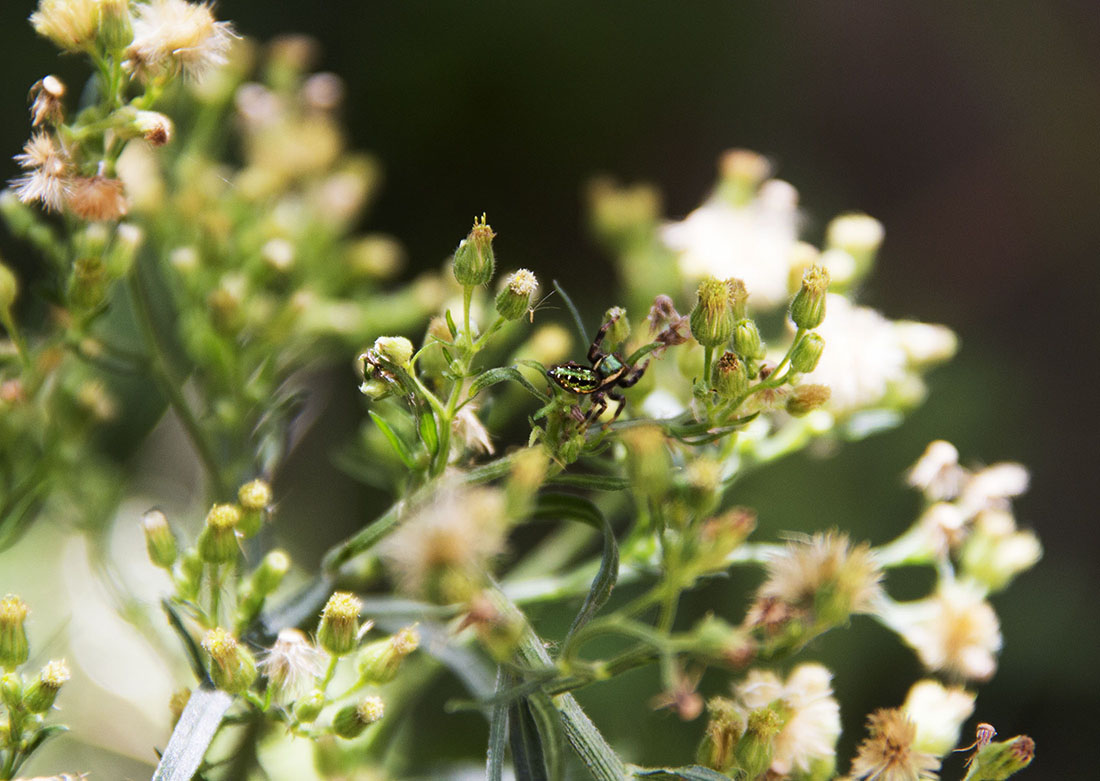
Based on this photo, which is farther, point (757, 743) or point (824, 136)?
point (824, 136)

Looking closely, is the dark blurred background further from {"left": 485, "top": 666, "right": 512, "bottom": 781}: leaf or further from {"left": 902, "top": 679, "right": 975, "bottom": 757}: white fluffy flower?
{"left": 485, "top": 666, "right": 512, "bottom": 781}: leaf

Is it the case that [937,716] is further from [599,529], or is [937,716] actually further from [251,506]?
[251,506]

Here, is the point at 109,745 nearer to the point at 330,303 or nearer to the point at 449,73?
the point at 330,303

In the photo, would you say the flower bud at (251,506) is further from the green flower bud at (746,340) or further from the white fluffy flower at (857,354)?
the white fluffy flower at (857,354)

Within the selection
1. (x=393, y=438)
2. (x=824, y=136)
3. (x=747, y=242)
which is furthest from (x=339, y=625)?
(x=824, y=136)

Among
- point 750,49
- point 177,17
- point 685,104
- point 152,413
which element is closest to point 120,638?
point 152,413

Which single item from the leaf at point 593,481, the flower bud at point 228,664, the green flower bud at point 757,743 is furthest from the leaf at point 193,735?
the green flower bud at point 757,743
